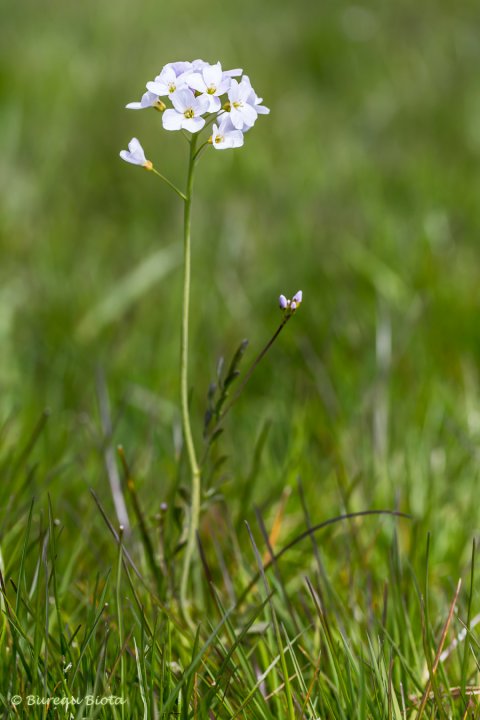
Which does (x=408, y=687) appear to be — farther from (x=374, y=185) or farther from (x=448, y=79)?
(x=448, y=79)

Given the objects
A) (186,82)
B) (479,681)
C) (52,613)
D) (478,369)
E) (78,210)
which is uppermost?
(78,210)

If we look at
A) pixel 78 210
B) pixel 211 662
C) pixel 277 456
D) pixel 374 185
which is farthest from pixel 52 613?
pixel 374 185

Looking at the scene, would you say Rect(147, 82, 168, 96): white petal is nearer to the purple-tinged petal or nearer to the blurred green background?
the purple-tinged petal

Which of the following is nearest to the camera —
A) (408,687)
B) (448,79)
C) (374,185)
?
(408,687)

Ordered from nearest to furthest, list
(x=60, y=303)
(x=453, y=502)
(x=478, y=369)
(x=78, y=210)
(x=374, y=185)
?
(x=453, y=502) < (x=478, y=369) < (x=60, y=303) < (x=78, y=210) < (x=374, y=185)

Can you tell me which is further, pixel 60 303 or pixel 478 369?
pixel 60 303

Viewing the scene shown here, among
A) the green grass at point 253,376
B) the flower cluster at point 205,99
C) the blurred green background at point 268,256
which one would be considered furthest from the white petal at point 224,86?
the blurred green background at point 268,256

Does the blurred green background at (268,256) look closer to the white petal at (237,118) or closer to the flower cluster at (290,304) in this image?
the flower cluster at (290,304)
